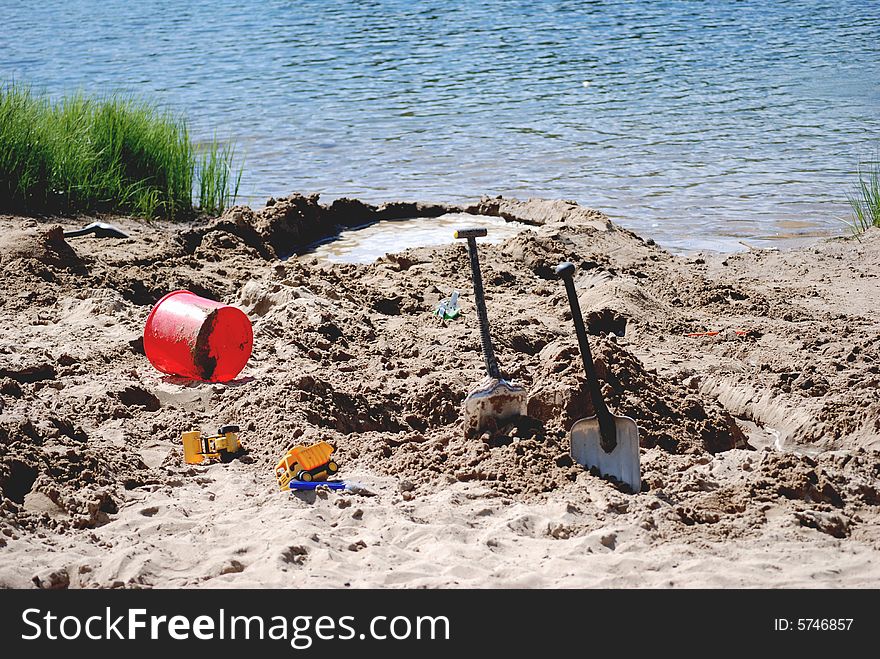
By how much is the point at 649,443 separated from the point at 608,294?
6.62 feet

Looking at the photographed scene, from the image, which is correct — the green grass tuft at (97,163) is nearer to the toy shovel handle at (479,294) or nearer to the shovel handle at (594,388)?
the toy shovel handle at (479,294)

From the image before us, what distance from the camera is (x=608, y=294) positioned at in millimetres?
5812

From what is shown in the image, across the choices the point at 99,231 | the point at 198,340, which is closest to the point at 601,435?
the point at 198,340

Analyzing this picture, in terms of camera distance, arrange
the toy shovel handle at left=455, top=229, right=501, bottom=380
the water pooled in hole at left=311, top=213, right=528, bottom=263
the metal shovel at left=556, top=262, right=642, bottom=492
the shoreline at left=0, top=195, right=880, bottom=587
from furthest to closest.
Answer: the water pooled in hole at left=311, top=213, right=528, bottom=263, the toy shovel handle at left=455, top=229, right=501, bottom=380, the metal shovel at left=556, top=262, right=642, bottom=492, the shoreline at left=0, top=195, right=880, bottom=587

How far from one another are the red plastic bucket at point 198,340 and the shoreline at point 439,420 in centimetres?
11

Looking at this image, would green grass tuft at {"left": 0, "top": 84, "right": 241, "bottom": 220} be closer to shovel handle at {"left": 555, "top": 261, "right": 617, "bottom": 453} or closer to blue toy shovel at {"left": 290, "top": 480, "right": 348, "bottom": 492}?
blue toy shovel at {"left": 290, "top": 480, "right": 348, "bottom": 492}

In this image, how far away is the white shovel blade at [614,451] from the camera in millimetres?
3506

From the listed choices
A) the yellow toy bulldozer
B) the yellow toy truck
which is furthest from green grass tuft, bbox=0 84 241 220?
the yellow toy truck

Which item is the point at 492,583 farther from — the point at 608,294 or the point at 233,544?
the point at 608,294

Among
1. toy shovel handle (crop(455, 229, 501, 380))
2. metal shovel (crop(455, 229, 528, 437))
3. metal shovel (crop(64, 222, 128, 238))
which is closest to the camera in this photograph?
toy shovel handle (crop(455, 229, 501, 380))

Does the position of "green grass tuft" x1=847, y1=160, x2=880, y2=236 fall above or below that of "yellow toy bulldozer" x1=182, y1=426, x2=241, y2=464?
below

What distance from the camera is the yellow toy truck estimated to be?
3566mm

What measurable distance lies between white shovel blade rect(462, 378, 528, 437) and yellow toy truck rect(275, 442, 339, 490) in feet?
1.95
